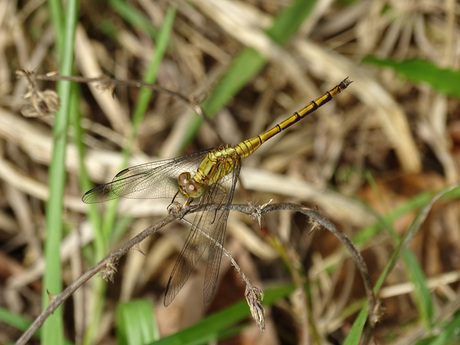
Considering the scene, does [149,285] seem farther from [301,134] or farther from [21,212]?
[301,134]

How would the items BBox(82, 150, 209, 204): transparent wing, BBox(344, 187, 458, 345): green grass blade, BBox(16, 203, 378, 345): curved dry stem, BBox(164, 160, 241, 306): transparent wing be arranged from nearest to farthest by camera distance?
BBox(16, 203, 378, 345): curved dry stem < BBox(344, 187, 458, 345): green grass blade < BBox(164, 160, 241, 306): transparent wing < BBox(82, 150, 209, 204): transparent wing

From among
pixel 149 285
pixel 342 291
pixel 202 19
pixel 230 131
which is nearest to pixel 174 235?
pixel 149 285

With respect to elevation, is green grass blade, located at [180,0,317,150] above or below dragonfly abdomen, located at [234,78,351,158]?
above

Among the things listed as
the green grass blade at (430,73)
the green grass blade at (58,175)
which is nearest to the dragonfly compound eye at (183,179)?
the green grass blade at (58,175)

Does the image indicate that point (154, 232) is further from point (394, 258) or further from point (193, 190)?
point (394, 258)

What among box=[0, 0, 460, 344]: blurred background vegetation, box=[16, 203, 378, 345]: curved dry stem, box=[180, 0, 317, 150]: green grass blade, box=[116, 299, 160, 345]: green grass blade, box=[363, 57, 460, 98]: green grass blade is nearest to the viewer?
box=[16, 203, 378, 345]: curved dry stem

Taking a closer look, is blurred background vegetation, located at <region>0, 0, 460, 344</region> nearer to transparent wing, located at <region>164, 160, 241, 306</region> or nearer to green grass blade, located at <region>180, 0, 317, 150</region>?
green grass blade, located at <region>180, 0, 317, 150</region>

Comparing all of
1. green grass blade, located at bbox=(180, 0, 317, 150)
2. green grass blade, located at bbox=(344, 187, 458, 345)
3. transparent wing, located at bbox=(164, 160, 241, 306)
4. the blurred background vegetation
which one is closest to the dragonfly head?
transparent wing, located at bbox=(164, 160, 241, 306)
